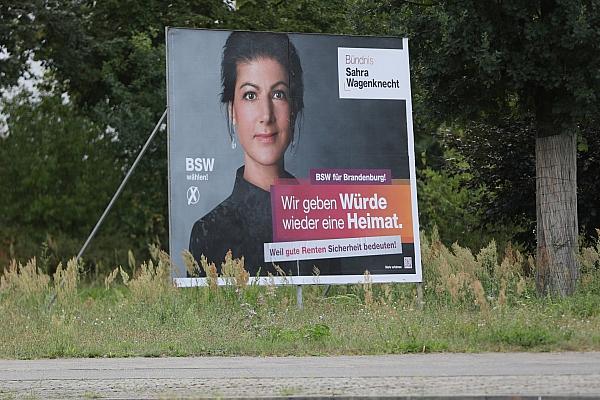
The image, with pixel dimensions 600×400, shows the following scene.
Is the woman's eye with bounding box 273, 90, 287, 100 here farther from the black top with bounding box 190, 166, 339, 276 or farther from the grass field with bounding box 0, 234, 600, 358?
the grass field with bounding box 0, 234, 600, 358

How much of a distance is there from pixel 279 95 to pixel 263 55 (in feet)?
2.24

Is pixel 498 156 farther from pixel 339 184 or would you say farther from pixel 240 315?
pixel 240 315

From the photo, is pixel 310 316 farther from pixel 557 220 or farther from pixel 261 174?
pixel 557 220

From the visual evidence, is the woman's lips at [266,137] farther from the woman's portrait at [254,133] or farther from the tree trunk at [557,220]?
the tree trunk at [557,220]

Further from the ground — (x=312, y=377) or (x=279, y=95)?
(x=279, y=95)

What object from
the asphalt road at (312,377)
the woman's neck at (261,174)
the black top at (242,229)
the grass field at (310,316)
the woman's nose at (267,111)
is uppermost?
the woman's nose at (267,111)

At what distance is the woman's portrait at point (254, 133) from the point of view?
653 inches

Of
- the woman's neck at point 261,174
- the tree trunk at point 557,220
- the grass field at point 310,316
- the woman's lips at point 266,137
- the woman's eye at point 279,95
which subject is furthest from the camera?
the woman's eye at point 279,95

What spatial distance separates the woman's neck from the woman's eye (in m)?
1.06

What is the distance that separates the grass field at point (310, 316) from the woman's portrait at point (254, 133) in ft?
2.22

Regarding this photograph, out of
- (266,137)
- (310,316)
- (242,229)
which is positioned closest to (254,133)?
(266,137)

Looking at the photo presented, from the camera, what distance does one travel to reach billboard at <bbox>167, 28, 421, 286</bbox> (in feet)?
54.3

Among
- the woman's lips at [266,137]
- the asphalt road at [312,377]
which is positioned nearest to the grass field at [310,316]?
the asphalt road at [312,377]

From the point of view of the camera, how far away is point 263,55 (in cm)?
1702
